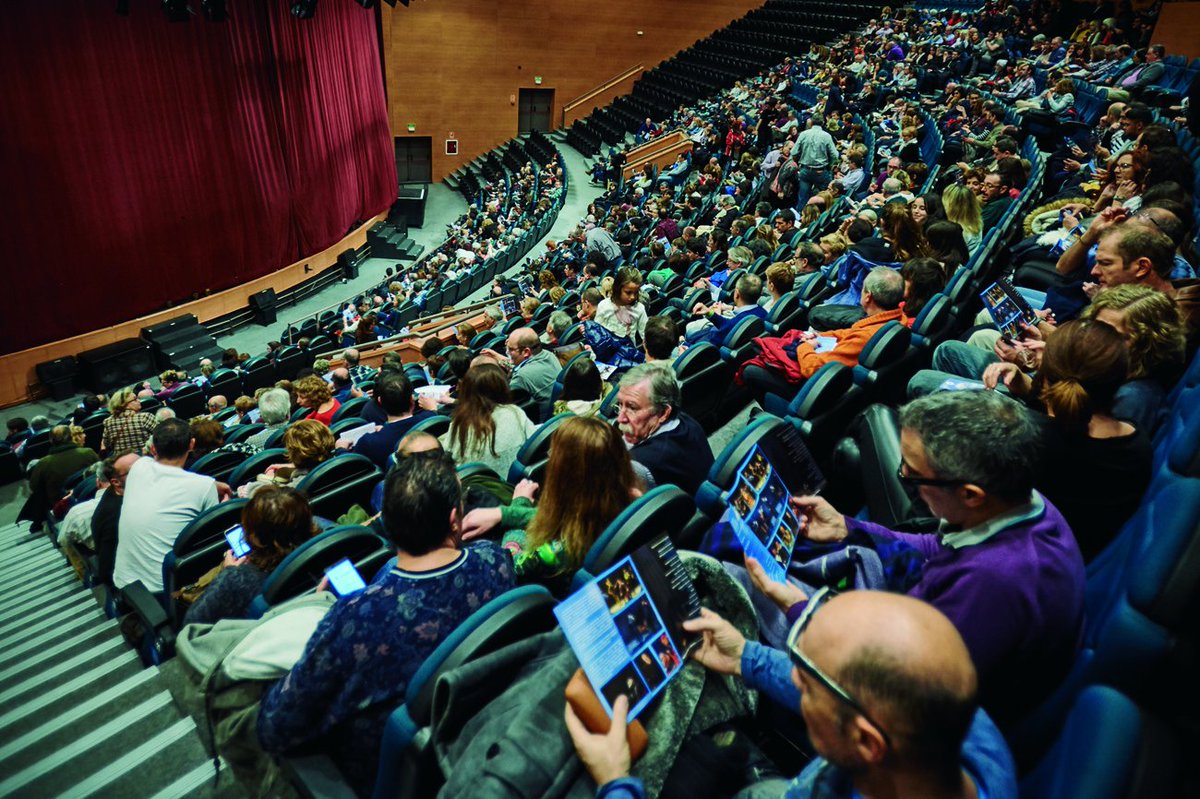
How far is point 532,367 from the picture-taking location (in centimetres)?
399

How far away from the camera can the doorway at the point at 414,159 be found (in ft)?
68.0

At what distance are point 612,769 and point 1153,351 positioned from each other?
Answer: 6.59 feet

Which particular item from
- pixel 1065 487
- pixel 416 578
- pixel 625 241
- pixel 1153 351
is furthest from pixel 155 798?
pixel 625 241

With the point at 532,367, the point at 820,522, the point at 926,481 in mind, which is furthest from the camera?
the point at 532,367

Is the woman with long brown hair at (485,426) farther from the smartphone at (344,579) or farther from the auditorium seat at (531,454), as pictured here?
the smartphone at (344,579)

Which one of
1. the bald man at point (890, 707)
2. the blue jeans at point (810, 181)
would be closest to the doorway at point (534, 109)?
the blue jeans at point (810, 181)

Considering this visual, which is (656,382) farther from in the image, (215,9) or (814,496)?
(215,9)

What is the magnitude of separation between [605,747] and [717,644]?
0.31 m

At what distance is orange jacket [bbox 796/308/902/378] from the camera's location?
3.01 metres

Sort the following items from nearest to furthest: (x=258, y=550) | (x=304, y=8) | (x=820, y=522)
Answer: (x=820, y=522) → (x=258, y=550) → (x=304, y=8)

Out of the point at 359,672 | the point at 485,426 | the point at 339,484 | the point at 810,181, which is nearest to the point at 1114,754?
the point at 359,672

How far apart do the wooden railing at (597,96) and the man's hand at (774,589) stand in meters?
21.9

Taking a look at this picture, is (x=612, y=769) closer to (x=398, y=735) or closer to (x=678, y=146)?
(x=398, y=735)

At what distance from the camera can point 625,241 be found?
9.09 metres
